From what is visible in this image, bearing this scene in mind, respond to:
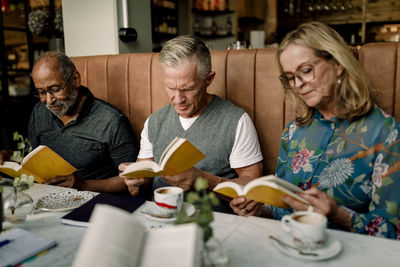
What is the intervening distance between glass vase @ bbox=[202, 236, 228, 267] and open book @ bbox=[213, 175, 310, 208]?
0.69 feet

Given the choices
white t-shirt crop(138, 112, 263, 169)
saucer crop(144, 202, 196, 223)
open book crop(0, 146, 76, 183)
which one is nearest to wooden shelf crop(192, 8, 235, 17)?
white t-shirt crop(138, 112, 263, 169)

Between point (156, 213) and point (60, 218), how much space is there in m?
0.30

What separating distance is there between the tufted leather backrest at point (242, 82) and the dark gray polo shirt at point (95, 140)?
0.25 metres

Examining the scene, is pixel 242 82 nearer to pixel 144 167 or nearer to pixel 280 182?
pixel 144 167

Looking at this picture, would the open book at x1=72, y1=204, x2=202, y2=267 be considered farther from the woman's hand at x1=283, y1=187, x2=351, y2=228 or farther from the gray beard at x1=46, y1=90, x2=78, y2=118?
the gray beard at x1=46, y1=90, x2=78, y2=118

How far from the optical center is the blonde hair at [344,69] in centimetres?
117

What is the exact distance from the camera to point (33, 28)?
3.69 m

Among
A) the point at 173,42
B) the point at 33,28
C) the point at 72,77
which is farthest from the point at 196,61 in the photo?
the point at 33,28

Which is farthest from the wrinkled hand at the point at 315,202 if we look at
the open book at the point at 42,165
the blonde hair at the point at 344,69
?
the open book at the point at 42,165

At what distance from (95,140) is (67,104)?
250 mm

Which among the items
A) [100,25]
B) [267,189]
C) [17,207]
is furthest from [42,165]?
[100,25]

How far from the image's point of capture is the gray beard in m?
1.84

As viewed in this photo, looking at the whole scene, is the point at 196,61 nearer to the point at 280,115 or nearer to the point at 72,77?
the point at 280,115

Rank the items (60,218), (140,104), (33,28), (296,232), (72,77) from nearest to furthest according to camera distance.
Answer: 1. (296,232)
2. (60,218)
3. (72,77)
4. (140,104)
5. (33,28)
